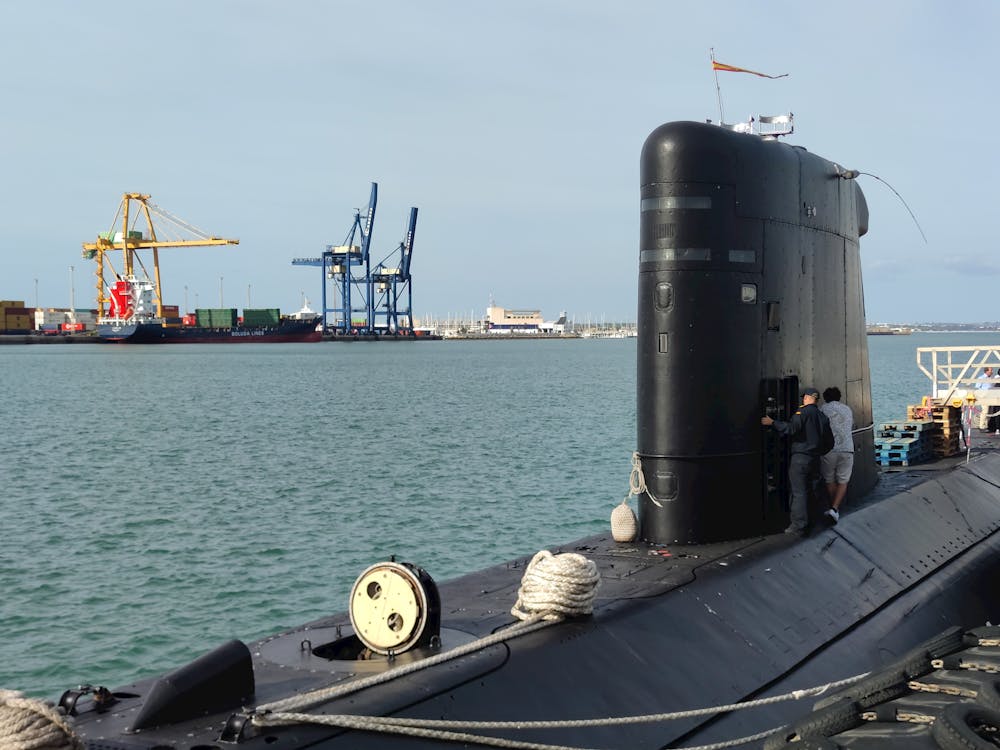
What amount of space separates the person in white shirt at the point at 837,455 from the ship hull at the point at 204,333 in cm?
13065

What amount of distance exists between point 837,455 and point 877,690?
17.2ft

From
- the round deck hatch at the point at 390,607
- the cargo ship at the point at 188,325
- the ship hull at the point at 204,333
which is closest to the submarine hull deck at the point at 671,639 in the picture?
the round deck hatch at the point at 390,607

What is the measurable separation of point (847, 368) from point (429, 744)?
7343mm

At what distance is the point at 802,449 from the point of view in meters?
9.41

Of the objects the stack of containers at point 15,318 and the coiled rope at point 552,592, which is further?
the stack of containers at point 15,318

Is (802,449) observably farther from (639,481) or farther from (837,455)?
(639,481)

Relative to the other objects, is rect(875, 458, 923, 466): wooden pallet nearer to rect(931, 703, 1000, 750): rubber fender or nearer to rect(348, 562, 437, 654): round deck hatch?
rect(348, 562, 437, 654): round deck hatch

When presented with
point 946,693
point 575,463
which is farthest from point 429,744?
point 575,463

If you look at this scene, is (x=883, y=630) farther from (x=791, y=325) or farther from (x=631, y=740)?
(x=631, y=740)

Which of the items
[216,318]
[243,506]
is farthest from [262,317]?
[243,506]

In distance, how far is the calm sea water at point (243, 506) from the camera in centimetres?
1423

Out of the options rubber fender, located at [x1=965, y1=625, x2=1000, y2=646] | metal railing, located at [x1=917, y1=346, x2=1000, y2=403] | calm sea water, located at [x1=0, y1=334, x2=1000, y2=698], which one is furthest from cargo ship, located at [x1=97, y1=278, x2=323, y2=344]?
rubber fender, located at [x1=965, y1=625, x2=1000, y2=646]

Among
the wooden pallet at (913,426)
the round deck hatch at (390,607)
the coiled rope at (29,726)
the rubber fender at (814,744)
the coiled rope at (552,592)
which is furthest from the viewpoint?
the wooden pallet at (913,426)

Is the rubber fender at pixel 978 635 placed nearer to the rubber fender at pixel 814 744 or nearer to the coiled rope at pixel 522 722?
the coiled rope at pixel 522 722
